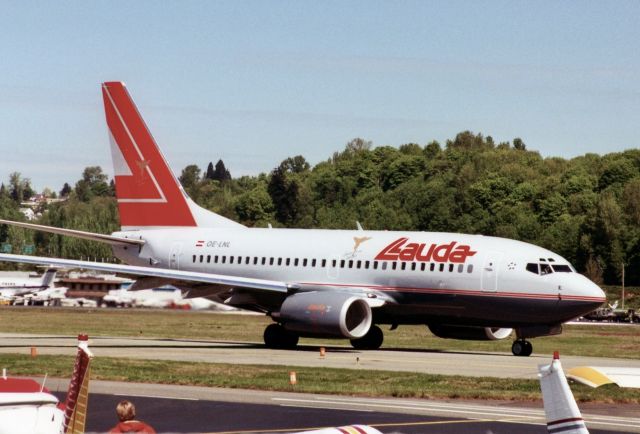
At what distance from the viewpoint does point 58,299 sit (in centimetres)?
11012

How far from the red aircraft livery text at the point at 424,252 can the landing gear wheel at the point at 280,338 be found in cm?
399

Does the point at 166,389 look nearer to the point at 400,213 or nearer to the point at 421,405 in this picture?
the point at 421,405

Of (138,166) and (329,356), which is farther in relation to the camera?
(138,166)

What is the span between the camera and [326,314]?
130 ft

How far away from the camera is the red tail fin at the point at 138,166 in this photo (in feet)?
158

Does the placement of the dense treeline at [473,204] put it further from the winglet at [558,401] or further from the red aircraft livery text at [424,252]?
the winglet at [558,401]

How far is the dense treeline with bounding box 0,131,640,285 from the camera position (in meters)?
133

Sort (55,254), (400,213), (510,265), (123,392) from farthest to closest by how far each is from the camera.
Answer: (55,254) < (400,213) < (510,265) < (123,392)

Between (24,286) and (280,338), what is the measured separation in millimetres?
73353

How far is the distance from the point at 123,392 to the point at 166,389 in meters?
1.10

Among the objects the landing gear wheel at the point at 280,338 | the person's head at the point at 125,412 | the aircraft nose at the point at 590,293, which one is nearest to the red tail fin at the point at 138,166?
the landing gear wheel at the point at 280,338

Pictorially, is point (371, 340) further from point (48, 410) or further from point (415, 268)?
point (48, 410)

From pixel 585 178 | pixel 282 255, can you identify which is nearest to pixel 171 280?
pixel 282 255

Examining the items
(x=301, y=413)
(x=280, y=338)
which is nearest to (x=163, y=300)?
(x=280, y=338)
